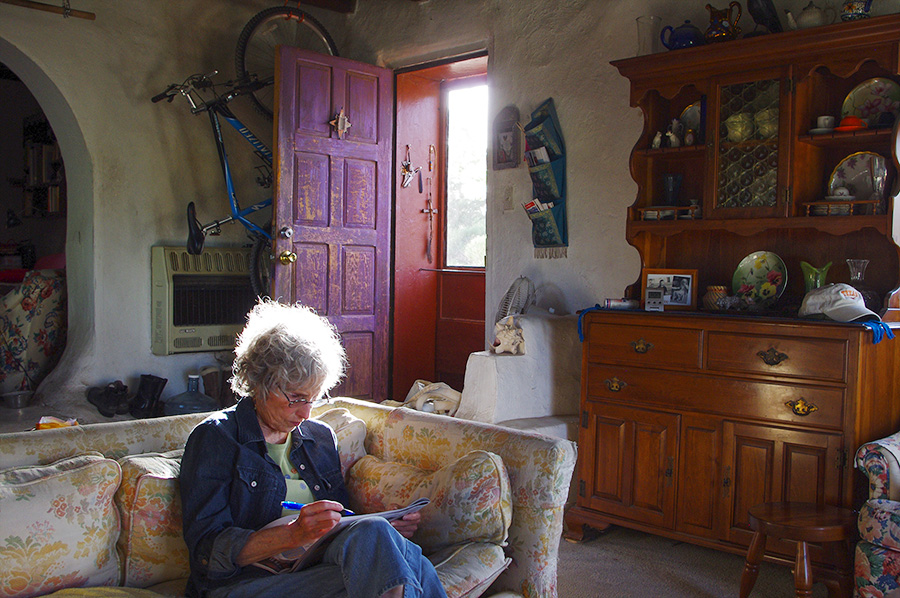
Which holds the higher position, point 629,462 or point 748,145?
point 748,145

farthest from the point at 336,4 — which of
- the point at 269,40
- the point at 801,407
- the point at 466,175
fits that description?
the point at 801,407

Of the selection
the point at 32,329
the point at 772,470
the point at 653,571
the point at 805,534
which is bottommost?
the point at 653,571

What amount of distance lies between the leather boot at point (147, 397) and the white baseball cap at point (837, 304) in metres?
3.67

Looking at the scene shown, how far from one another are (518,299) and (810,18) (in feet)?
6.16

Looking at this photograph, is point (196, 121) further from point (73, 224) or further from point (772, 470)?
point (772, 470)

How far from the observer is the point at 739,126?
3.13m

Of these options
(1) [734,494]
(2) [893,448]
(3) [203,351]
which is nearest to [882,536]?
(2) [893,448]

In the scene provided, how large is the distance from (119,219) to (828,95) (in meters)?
Result: 4.05

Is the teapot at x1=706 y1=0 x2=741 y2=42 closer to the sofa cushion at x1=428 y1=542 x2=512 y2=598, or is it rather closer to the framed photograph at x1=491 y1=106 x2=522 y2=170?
the framed photograph at x1=491 y1=106 x2=522 y2=170

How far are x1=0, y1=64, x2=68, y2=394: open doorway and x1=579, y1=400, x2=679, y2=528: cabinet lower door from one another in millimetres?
3676

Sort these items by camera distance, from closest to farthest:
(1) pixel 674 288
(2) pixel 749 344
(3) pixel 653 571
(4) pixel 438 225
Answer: (2) pixel 749 344 < (3) pixel 653 571 < (1) pixel 674 288 < (4) pixel 438 225

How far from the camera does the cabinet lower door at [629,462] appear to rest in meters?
3.05

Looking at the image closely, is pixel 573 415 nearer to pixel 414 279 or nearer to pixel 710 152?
pixel 710 152

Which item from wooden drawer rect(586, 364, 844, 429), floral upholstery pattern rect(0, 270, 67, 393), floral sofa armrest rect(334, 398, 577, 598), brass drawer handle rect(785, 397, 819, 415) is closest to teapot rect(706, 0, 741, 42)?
wooden drawer rect(586, 364, 844, 429)
